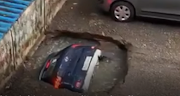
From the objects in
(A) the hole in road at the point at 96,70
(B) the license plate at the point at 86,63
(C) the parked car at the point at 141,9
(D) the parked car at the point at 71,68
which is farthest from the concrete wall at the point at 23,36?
(C) the parked car at the point at 141,9

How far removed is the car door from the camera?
22.9 ft

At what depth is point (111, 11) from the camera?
7.43 metres

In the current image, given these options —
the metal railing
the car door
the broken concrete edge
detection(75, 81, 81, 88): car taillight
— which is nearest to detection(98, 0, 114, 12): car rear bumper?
the car door

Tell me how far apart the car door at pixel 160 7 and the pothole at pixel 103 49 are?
943mm

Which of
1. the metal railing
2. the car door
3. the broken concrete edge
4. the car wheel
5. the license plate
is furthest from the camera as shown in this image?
the car wheel

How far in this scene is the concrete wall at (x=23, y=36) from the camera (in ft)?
18.2

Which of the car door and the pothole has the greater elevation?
the car door

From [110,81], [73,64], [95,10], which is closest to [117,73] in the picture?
[110,81]

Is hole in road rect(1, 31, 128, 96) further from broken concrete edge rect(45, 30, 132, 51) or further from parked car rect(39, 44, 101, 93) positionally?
parked car rect(39, 44, 101, 93)

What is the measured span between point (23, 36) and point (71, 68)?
1026 millimetres

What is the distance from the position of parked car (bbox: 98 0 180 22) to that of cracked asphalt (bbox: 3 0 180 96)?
0.62 feet

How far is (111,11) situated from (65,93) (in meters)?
2.51

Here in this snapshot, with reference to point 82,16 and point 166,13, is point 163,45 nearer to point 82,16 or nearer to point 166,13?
point 166,13

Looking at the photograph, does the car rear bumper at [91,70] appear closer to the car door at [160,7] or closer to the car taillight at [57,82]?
the car taillight at [57,82]
